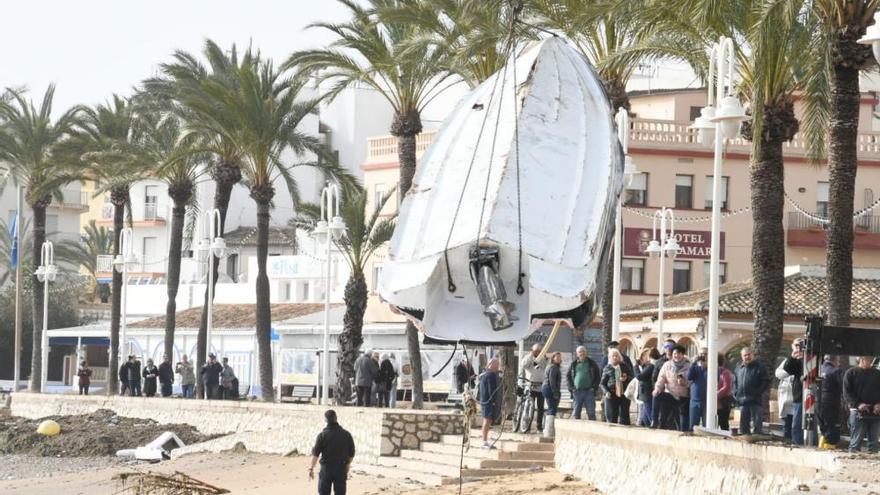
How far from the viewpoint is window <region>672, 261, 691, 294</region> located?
59.0 m

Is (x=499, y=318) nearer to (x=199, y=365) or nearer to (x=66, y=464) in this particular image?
(x=66, y=464)

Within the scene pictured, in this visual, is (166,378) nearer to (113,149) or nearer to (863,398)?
(113,149)

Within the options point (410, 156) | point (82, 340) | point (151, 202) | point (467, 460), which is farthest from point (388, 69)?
point (151, 202)

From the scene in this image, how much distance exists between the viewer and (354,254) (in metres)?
46.8

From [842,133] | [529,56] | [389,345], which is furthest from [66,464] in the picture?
[529,56]

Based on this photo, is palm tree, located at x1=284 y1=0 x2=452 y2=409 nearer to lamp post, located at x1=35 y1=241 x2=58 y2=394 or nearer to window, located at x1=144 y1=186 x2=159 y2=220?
lamp post, located at x1=35 y1=241 x2=58 y2=394

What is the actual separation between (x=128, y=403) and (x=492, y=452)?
23829mm

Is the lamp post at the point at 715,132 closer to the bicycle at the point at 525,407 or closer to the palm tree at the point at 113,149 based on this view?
the bicycle at the point at 525,407

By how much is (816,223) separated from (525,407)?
111 feet

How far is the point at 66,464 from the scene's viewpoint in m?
41.5

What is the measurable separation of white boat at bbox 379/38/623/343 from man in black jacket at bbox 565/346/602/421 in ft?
32.7

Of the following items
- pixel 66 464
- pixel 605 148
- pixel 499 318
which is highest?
pixel 605 148

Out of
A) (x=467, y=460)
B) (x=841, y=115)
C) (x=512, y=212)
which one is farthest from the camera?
(x=467, y=460)

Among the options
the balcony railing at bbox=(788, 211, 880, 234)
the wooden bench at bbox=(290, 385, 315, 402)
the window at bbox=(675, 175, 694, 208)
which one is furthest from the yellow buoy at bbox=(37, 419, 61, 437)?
the balcony railing at bbox=(788, 211, 880, 234)
